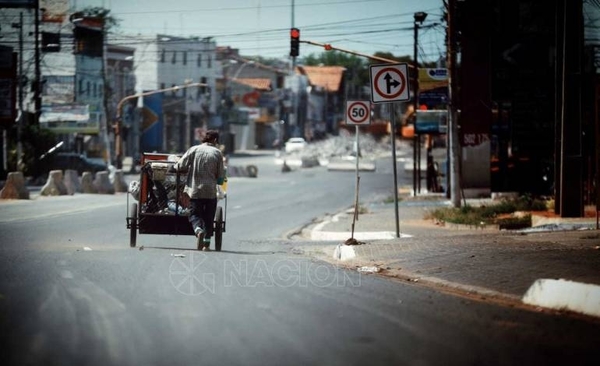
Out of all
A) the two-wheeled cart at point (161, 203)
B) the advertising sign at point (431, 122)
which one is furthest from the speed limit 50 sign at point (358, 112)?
the advertising sign at point (431, 122)

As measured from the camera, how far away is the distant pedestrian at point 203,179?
13.3m

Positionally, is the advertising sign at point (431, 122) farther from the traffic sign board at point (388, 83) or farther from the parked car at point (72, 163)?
the parked car at point (72, 163)

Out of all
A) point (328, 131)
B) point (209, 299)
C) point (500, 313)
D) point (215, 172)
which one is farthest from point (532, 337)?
point (328, 131)

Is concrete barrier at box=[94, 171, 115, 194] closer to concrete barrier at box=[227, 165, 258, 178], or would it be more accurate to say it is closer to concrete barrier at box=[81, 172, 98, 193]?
concrete barrier at box=[81, 172, 98, 193]

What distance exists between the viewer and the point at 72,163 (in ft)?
177

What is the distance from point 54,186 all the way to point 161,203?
2160 centimetres

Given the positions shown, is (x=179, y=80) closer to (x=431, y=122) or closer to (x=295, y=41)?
(x=431, y=122)

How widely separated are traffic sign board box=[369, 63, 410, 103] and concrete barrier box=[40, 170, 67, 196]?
2162 centimetres

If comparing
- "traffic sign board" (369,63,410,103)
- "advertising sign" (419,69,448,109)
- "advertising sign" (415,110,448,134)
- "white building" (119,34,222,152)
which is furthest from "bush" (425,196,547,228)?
"white building" (119,34,222,152)

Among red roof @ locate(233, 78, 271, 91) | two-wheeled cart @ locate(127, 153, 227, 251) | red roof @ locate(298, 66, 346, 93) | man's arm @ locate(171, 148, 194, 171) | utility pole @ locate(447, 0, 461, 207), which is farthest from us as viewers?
red roof @ locate(298, 66, 346, 93)

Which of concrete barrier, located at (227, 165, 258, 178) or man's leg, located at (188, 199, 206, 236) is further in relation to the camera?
concrete barrier, located at (227, 165, 258, 178)

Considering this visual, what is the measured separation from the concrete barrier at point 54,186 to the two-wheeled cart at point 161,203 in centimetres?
2121

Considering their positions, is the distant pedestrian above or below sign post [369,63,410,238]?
below

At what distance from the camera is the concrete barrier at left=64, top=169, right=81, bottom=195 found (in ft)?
119
